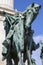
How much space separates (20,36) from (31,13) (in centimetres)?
106

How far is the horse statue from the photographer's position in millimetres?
15656

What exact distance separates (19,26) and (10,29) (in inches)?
15.1

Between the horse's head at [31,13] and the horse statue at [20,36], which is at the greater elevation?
the horse's head at [31,13]

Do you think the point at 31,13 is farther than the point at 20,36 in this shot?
Yes

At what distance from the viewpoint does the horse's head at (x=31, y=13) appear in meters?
16.0

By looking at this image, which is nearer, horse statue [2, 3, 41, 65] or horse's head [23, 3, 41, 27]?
horse statue [2, 3, 41, 65]

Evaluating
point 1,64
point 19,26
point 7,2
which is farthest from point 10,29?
point 7,2

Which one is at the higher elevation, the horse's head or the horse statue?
the horse's head

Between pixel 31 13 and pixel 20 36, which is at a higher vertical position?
pixel 31 13

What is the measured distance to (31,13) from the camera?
16109mm

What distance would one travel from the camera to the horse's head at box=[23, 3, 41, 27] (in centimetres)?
1598

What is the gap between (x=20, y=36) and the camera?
15719 millimetres

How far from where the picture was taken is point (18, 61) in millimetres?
15859

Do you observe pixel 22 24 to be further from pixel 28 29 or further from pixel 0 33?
pixel 0 33
